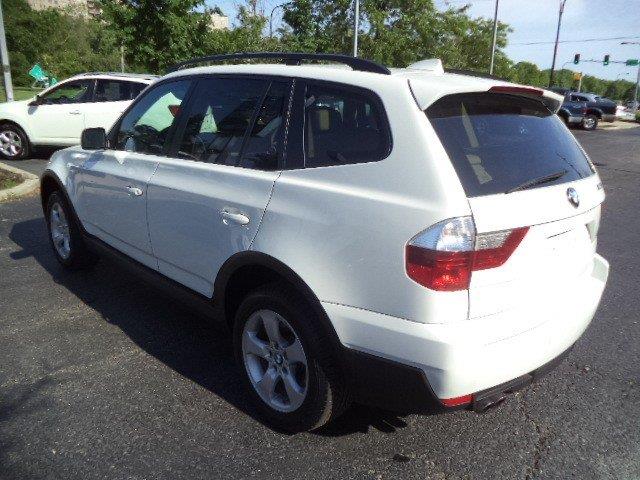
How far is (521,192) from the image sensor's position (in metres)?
2.13

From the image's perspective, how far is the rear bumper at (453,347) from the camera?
2.00 metres

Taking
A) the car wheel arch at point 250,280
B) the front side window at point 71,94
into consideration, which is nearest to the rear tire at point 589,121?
the front side window at point 71,94

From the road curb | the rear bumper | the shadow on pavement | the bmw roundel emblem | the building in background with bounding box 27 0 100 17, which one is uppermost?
the building in background with bounding box 27 0 100 17

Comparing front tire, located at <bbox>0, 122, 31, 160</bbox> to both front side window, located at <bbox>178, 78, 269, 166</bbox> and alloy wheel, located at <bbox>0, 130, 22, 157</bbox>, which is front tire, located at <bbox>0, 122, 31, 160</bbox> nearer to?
alloy wheel, located at <bbox>0, 130, 22, 157</bbox>

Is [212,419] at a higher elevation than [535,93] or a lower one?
lower

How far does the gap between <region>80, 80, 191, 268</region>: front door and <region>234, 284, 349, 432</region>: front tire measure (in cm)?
109

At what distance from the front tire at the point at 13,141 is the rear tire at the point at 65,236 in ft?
22.1

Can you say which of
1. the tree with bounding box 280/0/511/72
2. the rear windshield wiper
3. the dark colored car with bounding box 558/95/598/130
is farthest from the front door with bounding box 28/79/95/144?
the dark colored car with bounding box 558/95/598/130

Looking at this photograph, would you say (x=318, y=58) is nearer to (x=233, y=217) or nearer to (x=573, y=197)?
(x=233, y=217)

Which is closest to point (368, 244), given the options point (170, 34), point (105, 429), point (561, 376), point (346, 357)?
point (346, 357)

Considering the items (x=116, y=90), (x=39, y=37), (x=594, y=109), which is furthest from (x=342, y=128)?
(x=39, y=37)

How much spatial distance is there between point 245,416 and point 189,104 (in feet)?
6.19

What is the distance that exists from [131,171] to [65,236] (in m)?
1.64

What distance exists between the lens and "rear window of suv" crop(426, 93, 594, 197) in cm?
211
